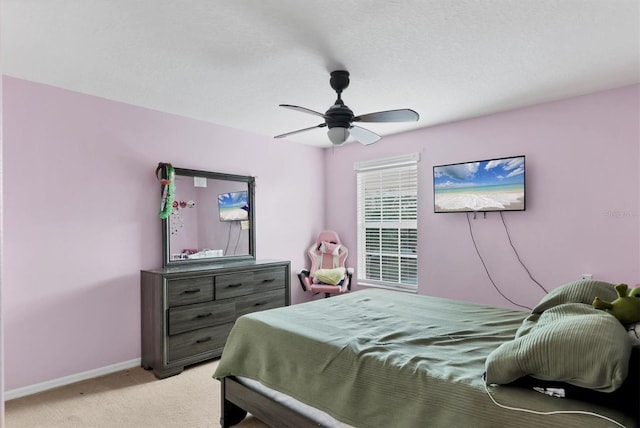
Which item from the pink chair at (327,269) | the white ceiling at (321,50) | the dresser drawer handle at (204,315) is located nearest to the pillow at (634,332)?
the white ceiling at (321,50)

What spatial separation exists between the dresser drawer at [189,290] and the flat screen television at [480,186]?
257 centimetres

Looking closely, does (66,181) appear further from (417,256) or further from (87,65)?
(417,256)

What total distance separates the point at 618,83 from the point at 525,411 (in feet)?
10.1

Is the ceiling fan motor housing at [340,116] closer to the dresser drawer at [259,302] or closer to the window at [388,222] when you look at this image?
the window at [388,222]

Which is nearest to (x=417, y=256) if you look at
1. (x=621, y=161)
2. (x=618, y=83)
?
(x=621, y=161)

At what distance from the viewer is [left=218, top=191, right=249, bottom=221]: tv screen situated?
4.28 meters

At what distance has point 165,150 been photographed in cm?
384

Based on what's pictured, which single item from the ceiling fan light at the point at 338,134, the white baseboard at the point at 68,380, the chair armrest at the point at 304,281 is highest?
the ceiling fan light at the point at 338,134

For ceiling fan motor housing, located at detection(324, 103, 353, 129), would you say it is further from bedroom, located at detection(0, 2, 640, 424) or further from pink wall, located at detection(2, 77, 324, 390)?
pink wall, located at detection(2, 77, 324, 390)

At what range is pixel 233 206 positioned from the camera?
14.4 feet

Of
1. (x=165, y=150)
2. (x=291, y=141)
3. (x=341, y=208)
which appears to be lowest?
(x=341, y=208)

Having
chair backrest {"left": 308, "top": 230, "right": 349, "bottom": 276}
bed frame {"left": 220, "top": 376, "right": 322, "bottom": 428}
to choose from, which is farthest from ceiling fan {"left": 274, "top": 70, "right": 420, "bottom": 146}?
chair backrest {"left": 308, "top": 230, "right": 349, "bottom": 276}

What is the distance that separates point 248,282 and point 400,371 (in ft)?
8.11

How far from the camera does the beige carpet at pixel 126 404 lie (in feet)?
8.29
